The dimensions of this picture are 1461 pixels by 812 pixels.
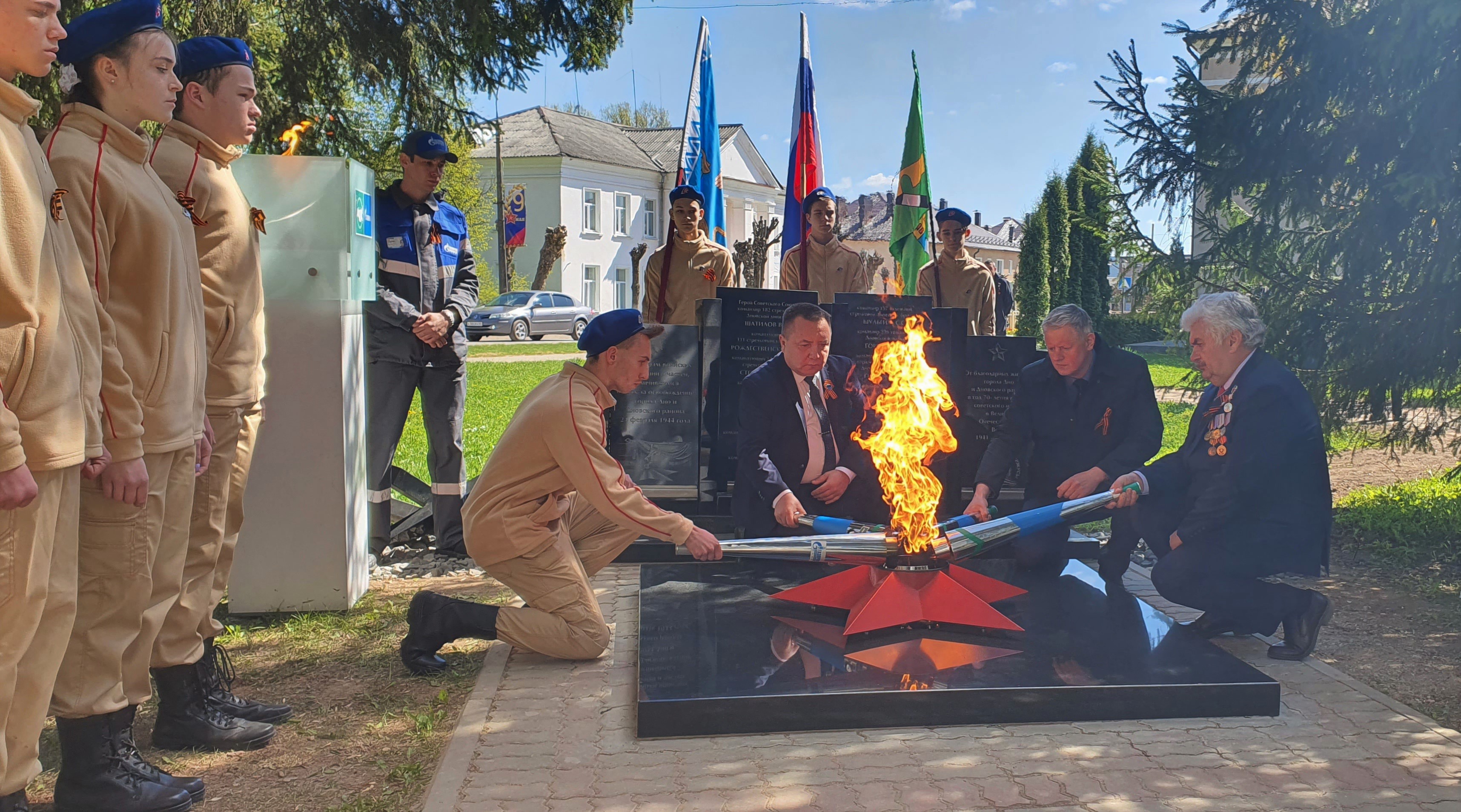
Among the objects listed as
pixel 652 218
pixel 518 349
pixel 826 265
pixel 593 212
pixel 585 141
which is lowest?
pixel 826 265

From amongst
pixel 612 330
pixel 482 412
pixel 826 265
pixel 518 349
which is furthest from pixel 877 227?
pixel 612 330

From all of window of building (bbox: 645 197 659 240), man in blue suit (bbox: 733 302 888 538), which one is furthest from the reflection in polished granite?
window of building (bbox: 645 197 659 240)

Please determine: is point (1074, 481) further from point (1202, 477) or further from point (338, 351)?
point (338, 351)

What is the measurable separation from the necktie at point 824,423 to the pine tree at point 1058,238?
3019 cm

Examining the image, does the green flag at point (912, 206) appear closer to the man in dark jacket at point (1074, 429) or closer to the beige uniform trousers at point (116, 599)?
the man in dark jacket at point (1074, 429)

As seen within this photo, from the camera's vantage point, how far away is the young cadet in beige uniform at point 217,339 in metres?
4.00

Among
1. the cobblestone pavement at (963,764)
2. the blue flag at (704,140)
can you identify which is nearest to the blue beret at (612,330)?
the cobblestone pavement at (963,764)

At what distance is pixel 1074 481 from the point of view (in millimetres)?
5879

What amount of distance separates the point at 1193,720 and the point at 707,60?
9.23 m

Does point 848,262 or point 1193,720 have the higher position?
point 848,262

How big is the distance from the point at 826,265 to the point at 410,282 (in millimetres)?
3521

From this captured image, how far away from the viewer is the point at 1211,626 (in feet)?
16.8

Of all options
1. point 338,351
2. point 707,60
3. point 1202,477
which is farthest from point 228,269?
point 707,60

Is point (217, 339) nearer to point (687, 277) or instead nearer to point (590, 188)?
point (687, 277)
